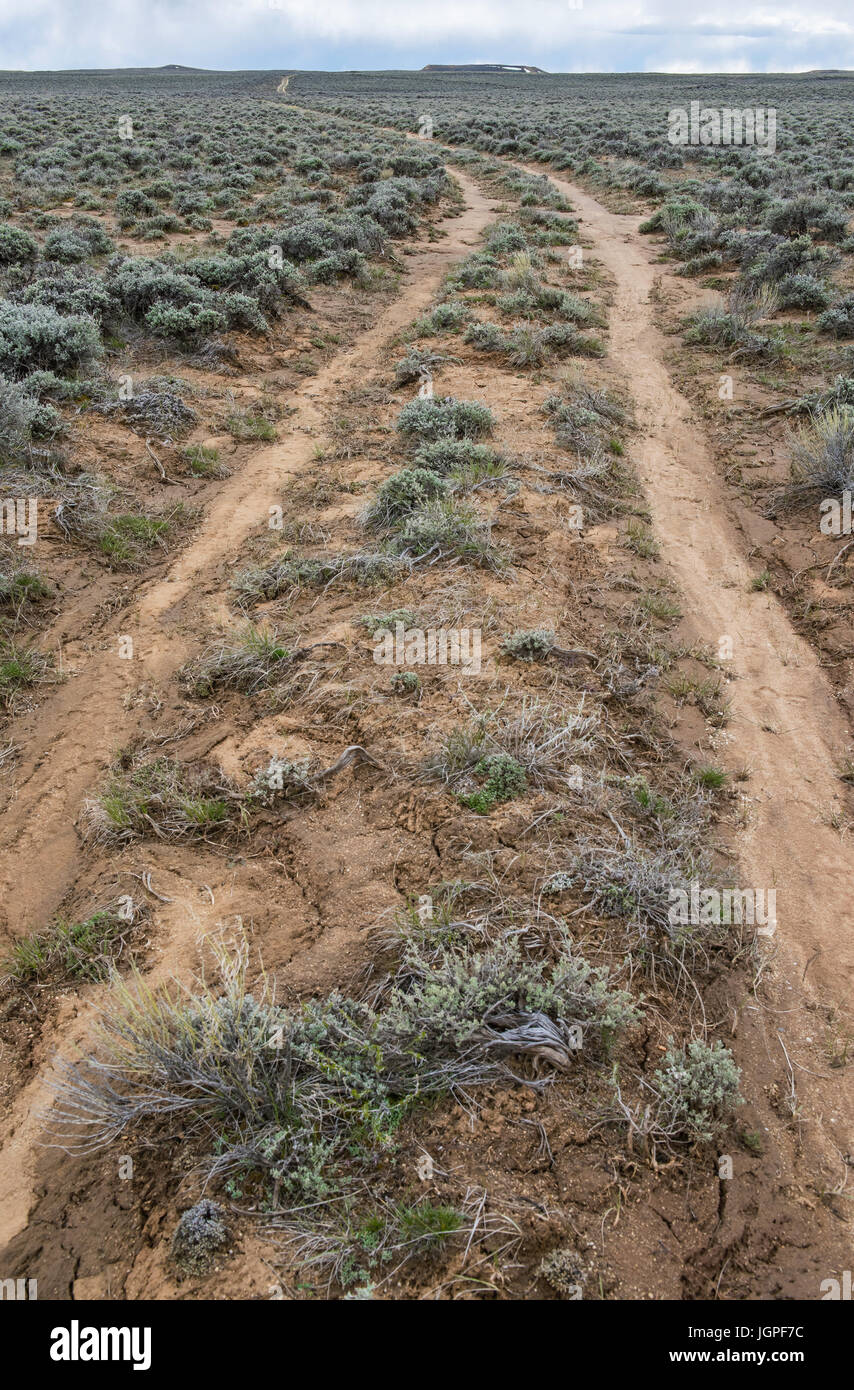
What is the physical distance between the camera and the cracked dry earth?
2.57m

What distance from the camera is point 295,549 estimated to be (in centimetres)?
693

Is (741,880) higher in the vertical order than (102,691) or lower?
lower

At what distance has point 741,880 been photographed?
4.01 metres

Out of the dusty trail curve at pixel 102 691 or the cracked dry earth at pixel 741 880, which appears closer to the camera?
the cracked dry earth at pixel 741 880

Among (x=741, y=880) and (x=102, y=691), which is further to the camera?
(x=102, y=691)

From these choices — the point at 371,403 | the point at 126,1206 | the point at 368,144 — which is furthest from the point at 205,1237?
the point at 368,144

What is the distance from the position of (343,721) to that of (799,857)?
2981 mm

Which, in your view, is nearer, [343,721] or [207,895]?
[207,895]

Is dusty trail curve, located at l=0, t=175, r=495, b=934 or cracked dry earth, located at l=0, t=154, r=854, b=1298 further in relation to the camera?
dusty trail curve, located at l=0, t=175, r=495, b=934

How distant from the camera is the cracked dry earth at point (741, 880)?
8.45 ft

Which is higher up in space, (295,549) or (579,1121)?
(295,549)
